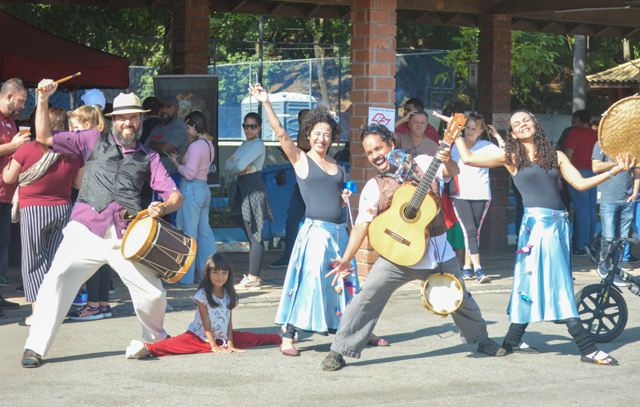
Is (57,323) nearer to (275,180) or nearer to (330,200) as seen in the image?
(330,200)

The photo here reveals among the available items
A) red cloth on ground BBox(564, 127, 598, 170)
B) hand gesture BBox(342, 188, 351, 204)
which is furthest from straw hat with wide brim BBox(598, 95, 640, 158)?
red cloth on ground BBox(564, 127, 598, 170)

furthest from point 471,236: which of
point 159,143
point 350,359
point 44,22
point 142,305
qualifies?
point 44,22

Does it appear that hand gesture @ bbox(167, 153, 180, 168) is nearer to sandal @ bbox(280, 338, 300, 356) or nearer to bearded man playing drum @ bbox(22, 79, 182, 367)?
bearded man playing drum @ bbox(22, 79, 182, 367)

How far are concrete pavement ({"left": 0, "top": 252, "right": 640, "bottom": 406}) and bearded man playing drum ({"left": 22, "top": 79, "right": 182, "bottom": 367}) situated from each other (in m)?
0.38

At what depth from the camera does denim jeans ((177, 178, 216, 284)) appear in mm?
12148

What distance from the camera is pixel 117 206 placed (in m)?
8.40

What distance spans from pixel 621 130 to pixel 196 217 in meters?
5.04

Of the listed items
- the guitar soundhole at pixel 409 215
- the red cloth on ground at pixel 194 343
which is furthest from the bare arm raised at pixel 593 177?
the red cloth on ground at pixel 194 343

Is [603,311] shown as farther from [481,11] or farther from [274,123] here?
[481,11]

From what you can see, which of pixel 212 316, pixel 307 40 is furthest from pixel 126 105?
pixel 307 40

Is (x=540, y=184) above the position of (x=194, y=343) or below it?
above

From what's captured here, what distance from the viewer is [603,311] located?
9438 millimetres

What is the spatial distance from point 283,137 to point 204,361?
1694 millimetres

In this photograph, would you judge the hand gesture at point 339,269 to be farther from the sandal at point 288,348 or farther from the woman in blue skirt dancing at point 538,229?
the woman in blue skirt dancing at point 538,229
